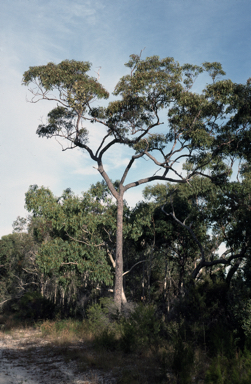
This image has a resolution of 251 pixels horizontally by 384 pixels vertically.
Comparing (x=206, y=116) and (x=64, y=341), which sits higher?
(x=206, y=116)

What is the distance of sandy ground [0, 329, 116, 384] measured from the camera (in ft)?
22.4

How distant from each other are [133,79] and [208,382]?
1334 centimetres

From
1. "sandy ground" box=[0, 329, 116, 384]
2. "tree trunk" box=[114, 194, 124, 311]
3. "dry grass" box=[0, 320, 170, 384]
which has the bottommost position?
"sandy ground" box=[0, 329, 116, 384]

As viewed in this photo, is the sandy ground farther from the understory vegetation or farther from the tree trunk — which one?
the tree trunk

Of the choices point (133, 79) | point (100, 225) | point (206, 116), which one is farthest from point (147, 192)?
point (133, 79)

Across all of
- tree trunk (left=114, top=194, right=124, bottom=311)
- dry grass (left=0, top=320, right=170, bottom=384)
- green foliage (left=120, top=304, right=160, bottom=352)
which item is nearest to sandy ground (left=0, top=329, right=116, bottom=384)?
dry grass (left=0, top=320, right=170, bottom=384)

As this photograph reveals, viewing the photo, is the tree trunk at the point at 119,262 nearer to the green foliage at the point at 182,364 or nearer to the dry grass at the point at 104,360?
the dry grass at the point at 104,360

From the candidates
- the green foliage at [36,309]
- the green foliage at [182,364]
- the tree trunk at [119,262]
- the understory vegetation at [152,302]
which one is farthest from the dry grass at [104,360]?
the green foliage at [36,309]

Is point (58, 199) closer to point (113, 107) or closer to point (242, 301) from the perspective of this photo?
point (113, 107)

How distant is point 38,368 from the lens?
7871 mm

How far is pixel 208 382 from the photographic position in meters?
5.23

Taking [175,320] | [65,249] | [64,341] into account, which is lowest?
[64,341]

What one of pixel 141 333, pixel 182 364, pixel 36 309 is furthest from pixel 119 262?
pixel 182 364

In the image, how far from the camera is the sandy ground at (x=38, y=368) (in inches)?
268
